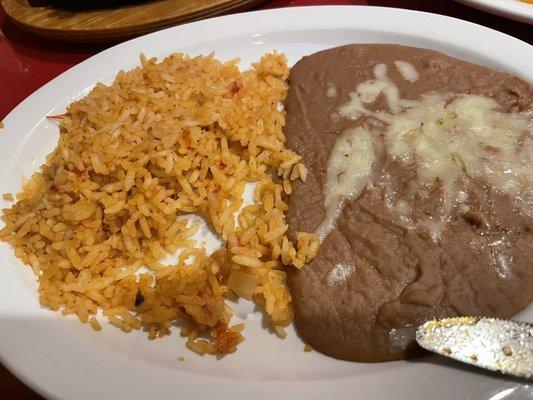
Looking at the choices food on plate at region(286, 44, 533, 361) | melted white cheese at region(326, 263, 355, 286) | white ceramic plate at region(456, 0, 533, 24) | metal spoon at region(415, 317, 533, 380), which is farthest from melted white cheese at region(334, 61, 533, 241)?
Answer: white ceramic plate at region(456, 0, 533, 24)

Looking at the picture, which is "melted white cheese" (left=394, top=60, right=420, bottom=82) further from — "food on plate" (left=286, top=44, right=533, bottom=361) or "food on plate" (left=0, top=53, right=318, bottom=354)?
"food on plate" (left=0, top=53, right=318, bottom=354)

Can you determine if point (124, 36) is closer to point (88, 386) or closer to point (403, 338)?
point (88, 386)

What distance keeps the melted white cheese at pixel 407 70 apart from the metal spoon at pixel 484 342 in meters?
1.10

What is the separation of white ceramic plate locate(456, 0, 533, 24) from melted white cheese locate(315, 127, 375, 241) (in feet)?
3.34

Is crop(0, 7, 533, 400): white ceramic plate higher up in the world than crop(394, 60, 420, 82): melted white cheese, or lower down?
lower down

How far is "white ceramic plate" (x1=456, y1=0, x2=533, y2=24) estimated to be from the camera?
2205 mm

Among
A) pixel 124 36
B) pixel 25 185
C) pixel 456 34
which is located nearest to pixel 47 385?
pixel 25 185

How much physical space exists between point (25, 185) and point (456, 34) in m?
2.02

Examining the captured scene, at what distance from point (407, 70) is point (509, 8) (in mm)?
625

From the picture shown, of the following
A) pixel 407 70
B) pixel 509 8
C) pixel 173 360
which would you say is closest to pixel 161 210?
pixel 173 360

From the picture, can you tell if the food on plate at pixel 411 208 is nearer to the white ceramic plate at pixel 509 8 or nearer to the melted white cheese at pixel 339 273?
the melted white cheese at pixel 339 273

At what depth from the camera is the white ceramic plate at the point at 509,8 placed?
2205mm

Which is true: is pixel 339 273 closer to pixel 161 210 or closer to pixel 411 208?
pixel 411 208

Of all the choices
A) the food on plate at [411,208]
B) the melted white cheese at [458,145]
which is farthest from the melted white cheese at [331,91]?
the melted white cheese at [458,145]
